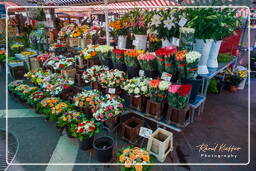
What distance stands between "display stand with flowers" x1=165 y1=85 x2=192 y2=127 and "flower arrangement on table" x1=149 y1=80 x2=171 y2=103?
87 mm

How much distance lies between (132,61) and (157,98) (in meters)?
0.74

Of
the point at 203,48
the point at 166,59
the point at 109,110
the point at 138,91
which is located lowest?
the point at 109,110

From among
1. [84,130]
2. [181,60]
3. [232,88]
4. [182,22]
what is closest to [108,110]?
[84,130]

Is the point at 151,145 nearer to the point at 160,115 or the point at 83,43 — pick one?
the point at 160,115

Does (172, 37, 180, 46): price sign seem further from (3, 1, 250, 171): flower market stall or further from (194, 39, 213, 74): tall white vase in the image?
(194, 39, 213, 74): tall white vase

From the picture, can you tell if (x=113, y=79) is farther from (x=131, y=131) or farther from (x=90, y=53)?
(x=90, y=53)

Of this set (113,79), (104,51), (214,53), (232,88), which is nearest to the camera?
(113,79)

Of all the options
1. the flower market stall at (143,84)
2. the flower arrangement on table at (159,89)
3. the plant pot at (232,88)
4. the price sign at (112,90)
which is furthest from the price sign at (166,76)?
the plant pot at (232,88)

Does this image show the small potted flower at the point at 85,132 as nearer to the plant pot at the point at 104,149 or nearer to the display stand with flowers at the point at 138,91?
the plant pot at the point at 104,149

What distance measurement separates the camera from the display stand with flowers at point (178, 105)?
2131 mm

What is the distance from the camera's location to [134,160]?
1.84 meters

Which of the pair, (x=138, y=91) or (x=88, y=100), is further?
(x=88, y=100)

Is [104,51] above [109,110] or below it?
above

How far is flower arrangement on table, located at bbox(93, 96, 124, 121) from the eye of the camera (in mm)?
2416
